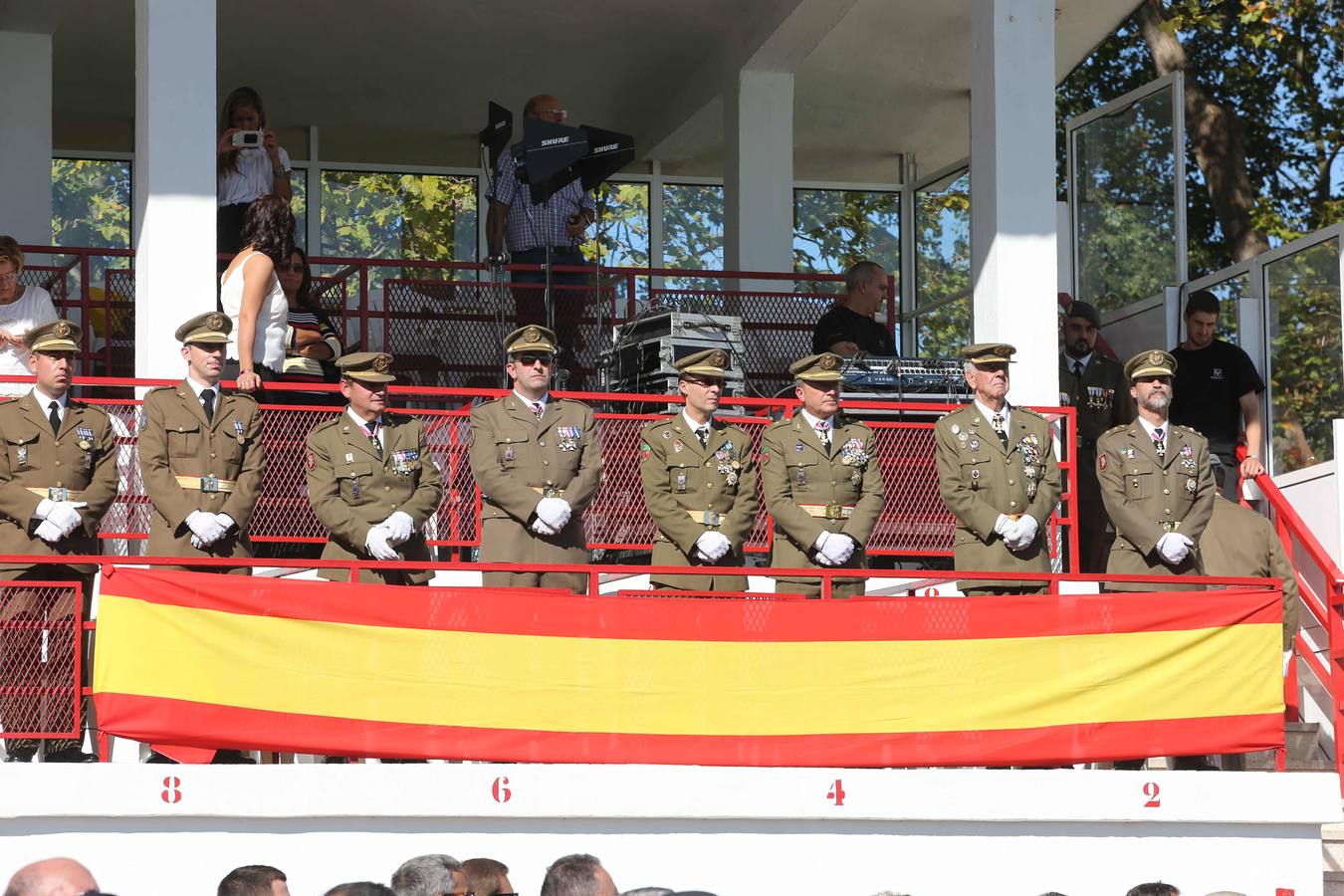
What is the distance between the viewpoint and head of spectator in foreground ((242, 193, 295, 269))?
37.4 feet

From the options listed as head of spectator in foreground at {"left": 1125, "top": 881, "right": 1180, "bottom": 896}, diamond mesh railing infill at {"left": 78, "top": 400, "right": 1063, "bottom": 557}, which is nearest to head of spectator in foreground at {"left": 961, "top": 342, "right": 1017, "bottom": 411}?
diamond mesh railing infill at {"left": 78, "top": 400, "right": 1063, "bottom": 557}

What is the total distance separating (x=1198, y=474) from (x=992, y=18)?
376cm

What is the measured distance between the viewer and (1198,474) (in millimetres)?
10750

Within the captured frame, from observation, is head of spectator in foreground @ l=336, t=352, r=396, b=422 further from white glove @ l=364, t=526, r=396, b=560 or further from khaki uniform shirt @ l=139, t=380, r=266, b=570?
white glove @ l=364, t=526, r=396, b=560

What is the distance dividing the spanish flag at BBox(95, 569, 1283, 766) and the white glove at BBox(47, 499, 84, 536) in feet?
3.70

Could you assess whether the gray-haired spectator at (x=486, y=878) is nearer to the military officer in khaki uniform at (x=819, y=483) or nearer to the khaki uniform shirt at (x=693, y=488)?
the khaki uniform shirt at (x=693, y=488)

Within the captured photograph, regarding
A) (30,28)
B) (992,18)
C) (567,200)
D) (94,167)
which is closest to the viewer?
(992,18)

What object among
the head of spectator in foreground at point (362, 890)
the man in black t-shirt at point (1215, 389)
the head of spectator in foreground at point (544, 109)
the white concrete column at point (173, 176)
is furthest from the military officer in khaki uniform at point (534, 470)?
the man in black t-shirt at point (1215, 389)

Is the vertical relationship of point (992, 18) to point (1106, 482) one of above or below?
above

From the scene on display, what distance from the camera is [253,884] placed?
6.47 meters

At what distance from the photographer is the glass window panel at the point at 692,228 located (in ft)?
69.6

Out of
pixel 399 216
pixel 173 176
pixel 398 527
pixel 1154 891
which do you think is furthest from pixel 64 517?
pixel 399 216

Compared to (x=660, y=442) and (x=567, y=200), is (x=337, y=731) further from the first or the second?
(x=567, y=200)

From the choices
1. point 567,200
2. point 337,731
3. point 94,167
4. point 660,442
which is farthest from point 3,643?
point 94,167
